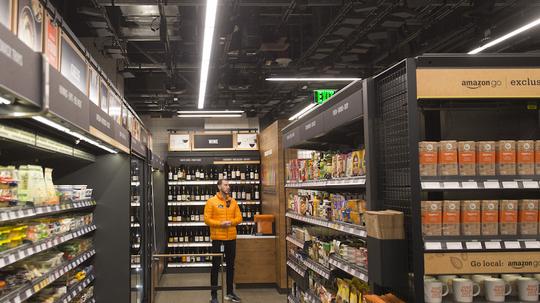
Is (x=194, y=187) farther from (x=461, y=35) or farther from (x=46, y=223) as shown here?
(x=46, y=223)

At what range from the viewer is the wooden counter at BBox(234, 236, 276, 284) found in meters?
9.12

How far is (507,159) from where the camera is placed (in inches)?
122

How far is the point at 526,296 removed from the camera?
3.03 metres

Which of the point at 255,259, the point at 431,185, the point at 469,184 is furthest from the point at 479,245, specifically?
the point at 255,259

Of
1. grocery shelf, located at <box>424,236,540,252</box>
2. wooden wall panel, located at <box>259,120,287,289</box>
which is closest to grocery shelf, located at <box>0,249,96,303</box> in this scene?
grocery shelf, located at <box>424,236,540,252</box>

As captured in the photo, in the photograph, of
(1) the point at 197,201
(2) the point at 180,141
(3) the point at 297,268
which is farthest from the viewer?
(2) the point at 180,141

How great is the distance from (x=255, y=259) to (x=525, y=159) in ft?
21.7

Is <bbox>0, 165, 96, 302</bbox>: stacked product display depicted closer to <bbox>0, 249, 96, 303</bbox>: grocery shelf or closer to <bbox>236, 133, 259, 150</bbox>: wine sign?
<bbox>0, 249, 96, 303</bbox>: grocery shelf

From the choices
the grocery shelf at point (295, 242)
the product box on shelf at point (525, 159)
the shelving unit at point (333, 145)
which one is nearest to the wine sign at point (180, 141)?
Result: the shelving unit at point (333, 145)

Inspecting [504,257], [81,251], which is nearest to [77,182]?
[81,251]

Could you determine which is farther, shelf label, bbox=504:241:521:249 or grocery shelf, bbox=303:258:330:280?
grocery shelf, bbox=303:258:330:280

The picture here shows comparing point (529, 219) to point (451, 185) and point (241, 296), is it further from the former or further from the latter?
point (241, 296)

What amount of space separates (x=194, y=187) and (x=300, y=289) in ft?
22.0

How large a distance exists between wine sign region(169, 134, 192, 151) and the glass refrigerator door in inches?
196
